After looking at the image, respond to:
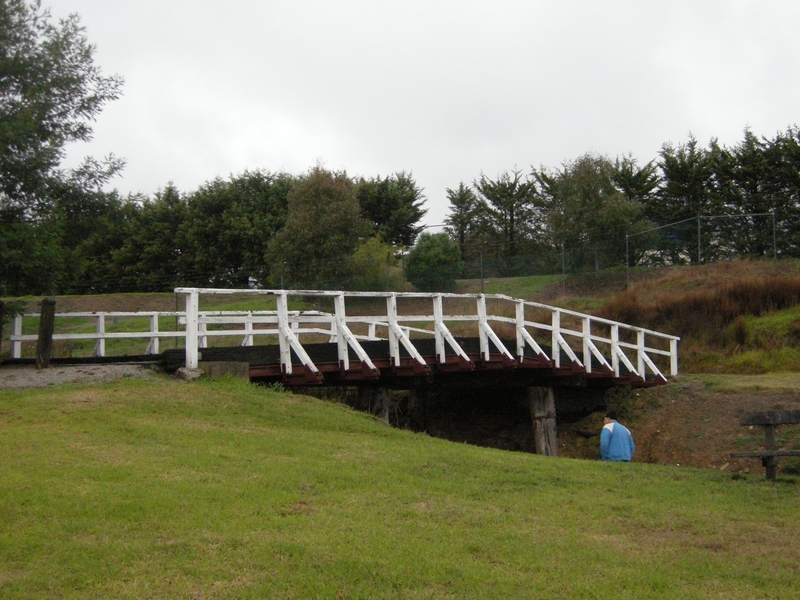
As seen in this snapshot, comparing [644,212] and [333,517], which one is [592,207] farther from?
[333,517]

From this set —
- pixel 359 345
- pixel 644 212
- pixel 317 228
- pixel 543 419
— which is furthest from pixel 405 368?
pixel 644 212

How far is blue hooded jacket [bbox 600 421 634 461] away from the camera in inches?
534

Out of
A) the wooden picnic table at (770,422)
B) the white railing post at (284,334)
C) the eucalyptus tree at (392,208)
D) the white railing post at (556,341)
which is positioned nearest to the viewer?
the wooden picnic table at (770,422)

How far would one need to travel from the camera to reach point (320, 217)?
115 feet

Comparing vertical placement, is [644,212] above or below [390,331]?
above

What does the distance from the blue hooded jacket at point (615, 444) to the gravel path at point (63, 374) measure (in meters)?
6.96

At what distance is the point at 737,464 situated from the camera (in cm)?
1628

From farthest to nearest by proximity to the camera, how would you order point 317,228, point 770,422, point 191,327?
1. point 317,228
2. point 191,327
3. point 770,422

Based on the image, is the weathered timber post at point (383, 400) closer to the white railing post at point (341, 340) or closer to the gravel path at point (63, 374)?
the white railing post at point (341, 340)

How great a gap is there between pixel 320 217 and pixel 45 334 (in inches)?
858

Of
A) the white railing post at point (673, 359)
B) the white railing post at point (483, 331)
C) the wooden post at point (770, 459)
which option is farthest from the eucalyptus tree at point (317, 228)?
the wooden post at point (770, 459)

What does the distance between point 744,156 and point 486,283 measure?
18868mm

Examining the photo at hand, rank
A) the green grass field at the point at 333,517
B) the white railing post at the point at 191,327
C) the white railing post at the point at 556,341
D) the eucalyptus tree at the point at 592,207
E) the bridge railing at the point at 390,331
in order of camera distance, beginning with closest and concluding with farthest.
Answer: the green grass field at the point at 333,517 < the white railing post at the point at 191,327 < the bridge railing at the point at 390,331 < the white railing post at the point at 556,341 < the eucalyptus tree at the point at 592,207

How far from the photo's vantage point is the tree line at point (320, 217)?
1541 cm
